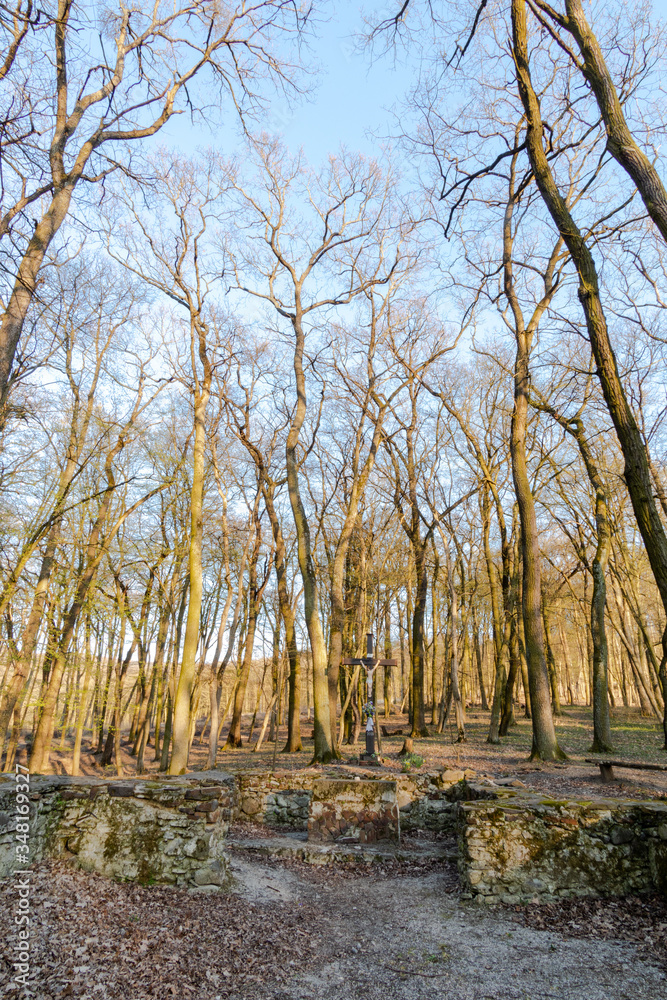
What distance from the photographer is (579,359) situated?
623 inches

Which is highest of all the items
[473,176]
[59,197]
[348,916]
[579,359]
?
[579,359]

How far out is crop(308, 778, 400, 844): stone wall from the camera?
24.6ft

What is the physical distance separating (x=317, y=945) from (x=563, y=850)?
8.63 feet

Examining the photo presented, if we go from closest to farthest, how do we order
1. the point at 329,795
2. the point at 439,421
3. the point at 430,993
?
1. the point at 430,993
2. the point at 329,795
3. the point at 439,421

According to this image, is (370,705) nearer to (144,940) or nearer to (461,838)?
(461,838)

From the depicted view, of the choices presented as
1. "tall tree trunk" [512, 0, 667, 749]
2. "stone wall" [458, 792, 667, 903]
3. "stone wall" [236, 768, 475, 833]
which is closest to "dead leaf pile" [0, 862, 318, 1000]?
"stone wall" [458, 792, 667, 903]

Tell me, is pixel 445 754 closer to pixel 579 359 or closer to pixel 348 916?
pixel 348 916

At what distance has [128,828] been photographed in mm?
5359

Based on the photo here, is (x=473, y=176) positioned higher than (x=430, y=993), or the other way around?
(x=473, y=176)

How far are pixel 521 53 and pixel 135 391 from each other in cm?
1126

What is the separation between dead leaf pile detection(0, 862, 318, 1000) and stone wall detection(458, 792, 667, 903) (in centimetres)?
183

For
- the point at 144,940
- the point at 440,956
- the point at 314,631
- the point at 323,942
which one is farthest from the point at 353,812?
the point at 314,631

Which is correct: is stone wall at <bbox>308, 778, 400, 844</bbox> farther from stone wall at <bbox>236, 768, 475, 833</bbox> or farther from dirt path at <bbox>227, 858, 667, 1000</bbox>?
dirt path at <bbox>227, 858, 667, 1000</bbox>

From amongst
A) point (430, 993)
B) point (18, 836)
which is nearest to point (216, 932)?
point (430, 993)
